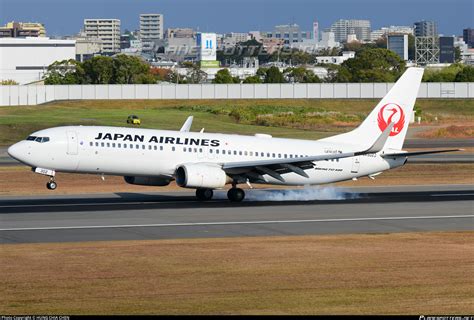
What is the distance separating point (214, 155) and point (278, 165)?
9.96ft

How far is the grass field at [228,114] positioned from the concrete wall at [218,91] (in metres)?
2.04

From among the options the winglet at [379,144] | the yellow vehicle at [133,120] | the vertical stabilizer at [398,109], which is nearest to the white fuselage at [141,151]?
the vertical stabilizer at [398,109]

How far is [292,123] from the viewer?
123 metres

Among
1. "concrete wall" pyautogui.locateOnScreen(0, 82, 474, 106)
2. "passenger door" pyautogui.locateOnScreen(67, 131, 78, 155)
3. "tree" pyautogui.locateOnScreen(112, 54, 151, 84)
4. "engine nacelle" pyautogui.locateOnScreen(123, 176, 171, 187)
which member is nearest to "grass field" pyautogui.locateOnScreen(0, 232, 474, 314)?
"passenger door" pyautogui.locateOnScreen(67, 131, 78, 155)

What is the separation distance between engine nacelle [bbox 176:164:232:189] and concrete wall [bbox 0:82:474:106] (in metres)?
104

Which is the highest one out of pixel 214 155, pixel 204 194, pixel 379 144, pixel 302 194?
pixel 379 144

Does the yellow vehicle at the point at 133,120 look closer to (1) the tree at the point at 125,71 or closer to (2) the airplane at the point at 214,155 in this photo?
(2) the airplane at the point at 214,155

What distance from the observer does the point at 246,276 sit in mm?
28766

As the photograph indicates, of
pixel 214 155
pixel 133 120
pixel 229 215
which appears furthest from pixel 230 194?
pixel 133 120

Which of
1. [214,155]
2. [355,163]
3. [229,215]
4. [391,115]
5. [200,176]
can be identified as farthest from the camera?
[391,115]

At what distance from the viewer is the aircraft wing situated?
46.8 metres

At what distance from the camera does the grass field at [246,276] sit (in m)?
25.0

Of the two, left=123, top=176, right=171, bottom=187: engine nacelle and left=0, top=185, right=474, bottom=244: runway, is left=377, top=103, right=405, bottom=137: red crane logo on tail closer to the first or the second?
left=0, top=185, right=474, bottom=244: runway

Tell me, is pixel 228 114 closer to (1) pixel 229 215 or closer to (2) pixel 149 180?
(2) pixel 149 180
